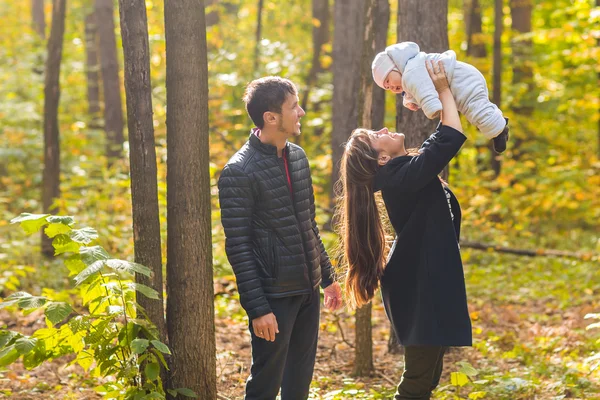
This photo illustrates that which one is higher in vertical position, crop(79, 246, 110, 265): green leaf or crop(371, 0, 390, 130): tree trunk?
crop(371, 0, 390, 130): tree trunk

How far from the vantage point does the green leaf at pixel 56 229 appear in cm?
376

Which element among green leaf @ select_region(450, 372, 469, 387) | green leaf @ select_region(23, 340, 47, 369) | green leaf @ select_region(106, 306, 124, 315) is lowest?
green leaf @ select_region(450, 372, 469, 387)

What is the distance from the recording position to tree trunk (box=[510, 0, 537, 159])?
15070 millimetres

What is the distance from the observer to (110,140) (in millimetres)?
14375

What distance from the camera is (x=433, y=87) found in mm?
3346

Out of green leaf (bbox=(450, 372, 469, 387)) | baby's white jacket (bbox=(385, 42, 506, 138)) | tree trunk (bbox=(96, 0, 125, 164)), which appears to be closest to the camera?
baby's white jacket (bbox=(385, 42, 506, 138))

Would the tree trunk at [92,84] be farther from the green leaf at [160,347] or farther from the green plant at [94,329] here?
the green leaf at [160,347]

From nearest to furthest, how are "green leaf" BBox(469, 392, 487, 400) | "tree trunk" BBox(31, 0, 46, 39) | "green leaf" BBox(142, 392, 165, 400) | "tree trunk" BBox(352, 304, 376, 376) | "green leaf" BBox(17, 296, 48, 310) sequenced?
"green leaf" BBox(17, 296, 48, 310) → "green leaf" BBox(142, 392, 165, 400) → "green leaf" BBox(469, 392, 487, 400) → "tree trunk" BBox(352, 304, 376, 376) → "tree trunk" BBox(31, 0, 46, 39)

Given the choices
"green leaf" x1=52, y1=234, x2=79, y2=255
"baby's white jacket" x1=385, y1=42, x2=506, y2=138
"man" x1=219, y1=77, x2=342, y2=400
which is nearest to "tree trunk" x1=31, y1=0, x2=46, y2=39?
"green leaf" x1=52, y1=234, x2=79, y2=255

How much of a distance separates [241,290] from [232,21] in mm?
13335

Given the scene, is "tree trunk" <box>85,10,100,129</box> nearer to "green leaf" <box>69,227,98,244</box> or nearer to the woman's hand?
"green leaf" <box>69,227,98,244</box>

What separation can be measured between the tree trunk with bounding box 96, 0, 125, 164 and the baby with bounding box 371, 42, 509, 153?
10442 mm

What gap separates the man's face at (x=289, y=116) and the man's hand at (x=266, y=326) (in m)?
1.03

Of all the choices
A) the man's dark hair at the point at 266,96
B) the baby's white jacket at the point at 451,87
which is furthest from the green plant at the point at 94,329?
the baby's white jacket at the point at 451,87
